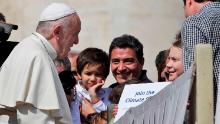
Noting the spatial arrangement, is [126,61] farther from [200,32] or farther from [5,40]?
[200,32]

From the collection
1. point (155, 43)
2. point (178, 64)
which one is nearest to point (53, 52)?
point (178, 64)

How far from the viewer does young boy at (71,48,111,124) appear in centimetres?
681

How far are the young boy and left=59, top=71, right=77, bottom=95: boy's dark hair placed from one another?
205 millimetres

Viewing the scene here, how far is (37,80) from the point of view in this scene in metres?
5.59

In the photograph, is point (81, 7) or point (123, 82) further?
point (81, 7)

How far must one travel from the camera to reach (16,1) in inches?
396

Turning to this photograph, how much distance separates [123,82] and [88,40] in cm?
282

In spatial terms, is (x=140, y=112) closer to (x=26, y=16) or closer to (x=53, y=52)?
(x=53, y=52)

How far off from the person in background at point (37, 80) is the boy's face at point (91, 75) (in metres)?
1.19

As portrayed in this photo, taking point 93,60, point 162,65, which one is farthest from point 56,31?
point 162,65

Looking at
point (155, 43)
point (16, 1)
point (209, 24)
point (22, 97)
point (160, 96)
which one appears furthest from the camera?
point (16, 1)

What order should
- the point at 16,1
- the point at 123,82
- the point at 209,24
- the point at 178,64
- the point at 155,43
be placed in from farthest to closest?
the point at 16,1 → the point at 155,43 → the point at 123,82 → the point at 178,64 → the point at 209,24

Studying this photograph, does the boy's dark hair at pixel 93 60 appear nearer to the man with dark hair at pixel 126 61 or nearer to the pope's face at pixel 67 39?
the man with dark hair at pixel 126 61

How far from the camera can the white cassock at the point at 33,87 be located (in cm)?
546
